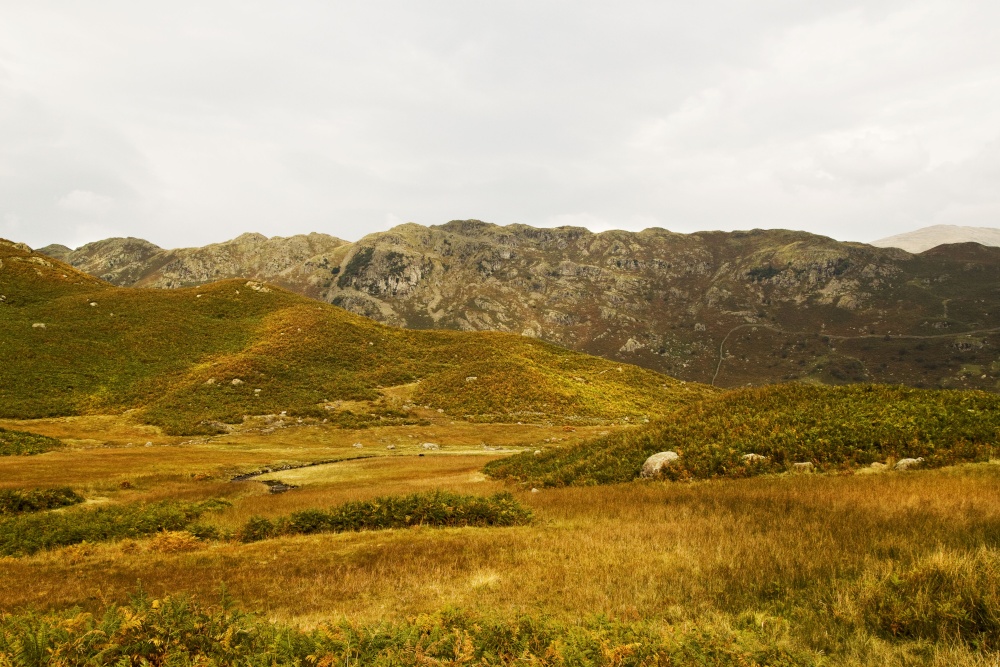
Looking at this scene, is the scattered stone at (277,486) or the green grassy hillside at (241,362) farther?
the green grassy hillside at (241,362)

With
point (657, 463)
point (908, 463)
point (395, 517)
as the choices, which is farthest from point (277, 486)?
point (908, 463)

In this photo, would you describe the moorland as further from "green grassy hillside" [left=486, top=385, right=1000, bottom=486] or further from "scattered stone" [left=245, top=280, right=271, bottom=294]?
"scattered stone" [left=245, top=280, right=271, bottom=294]

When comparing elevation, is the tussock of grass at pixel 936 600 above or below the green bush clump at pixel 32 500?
above

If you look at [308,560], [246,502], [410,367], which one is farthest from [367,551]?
[410,367]

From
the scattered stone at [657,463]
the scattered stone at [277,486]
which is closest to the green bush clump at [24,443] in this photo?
the scattered stone at [277,486]

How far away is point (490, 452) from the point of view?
44.8 metres

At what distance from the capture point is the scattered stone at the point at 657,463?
21.2 metres

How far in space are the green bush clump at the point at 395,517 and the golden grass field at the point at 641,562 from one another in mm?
1202

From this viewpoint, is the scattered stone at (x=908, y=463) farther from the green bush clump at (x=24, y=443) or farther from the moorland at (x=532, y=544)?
the green bush clump at (x=24, y=443)

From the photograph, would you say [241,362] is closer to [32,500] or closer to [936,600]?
[32,500]

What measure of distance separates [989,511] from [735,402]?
62.0ft

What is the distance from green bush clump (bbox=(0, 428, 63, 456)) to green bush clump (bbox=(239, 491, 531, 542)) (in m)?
31.4

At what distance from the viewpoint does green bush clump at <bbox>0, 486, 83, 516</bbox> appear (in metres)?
19.0

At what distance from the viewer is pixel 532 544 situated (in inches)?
482
